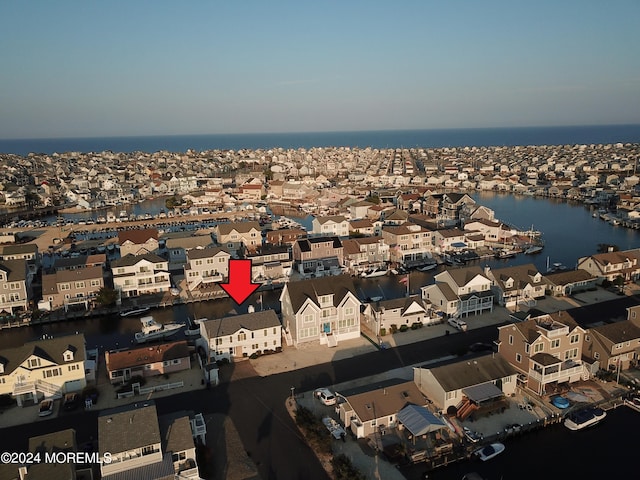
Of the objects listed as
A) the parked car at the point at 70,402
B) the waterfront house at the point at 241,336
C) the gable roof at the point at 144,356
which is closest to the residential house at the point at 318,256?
the waterfront house at the point at 241,336

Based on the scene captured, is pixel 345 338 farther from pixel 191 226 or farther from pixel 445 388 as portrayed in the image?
pixel 191 226

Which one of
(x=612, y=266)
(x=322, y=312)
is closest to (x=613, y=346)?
(x=322, y=312)

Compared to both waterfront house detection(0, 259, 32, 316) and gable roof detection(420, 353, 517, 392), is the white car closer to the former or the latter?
gable roof detection(420, 353, 517, 392)

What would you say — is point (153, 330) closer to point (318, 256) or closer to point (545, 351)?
point (318, 256)

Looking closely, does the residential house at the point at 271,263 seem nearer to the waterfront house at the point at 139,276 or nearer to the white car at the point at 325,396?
the waterfront house at the point at 139,276

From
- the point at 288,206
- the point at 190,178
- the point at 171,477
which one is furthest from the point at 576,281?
the point at 190,178

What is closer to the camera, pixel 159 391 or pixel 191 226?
pixel 159 391
